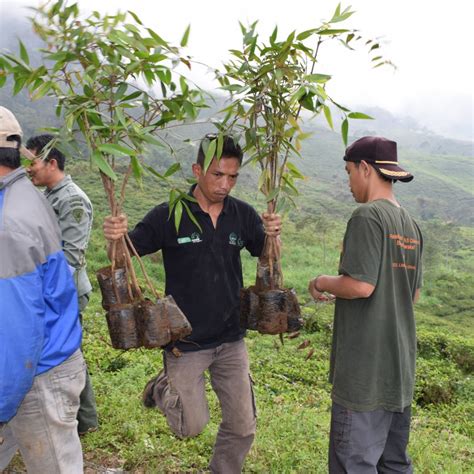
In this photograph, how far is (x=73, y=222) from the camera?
381 centimetres

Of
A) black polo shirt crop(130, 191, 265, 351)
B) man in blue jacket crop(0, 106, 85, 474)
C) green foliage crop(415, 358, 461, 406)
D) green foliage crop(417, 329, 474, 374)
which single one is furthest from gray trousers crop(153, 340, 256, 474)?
green foliage crop(417, 329, 474, 374)

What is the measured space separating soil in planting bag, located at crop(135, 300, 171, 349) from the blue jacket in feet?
1.61

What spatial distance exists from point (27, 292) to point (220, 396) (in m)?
1.71

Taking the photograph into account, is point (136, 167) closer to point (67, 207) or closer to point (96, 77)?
point (96, 77)

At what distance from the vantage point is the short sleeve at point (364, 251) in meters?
2.66

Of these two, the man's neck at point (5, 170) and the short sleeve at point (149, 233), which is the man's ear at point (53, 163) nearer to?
the short sleeve at point (149, 233)

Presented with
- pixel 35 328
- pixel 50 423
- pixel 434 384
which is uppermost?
pixel 35 328

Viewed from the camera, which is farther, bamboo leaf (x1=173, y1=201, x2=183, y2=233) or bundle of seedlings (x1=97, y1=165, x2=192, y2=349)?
bamboo leaf (x1=173, y1=201, x2=183, y2=233)

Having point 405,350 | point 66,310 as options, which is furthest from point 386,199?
point 66,310

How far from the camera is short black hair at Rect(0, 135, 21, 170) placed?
2289mm

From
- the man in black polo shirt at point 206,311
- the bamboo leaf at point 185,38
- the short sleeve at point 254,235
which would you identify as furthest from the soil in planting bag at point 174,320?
the bamboo leaf at point 185,38

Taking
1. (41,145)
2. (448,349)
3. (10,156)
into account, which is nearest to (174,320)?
(10,156)

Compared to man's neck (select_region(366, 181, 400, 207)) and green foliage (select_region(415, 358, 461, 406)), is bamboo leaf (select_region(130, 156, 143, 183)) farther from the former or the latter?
green foliage (select_region(415, 358, 461, 406))

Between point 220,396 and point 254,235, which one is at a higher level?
point 254,235
